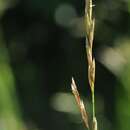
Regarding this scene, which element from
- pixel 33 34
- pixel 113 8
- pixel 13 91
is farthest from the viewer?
pixel 33 34

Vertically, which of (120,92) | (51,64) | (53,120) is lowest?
(53,120)

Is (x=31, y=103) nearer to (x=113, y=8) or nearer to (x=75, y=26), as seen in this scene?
(x=75, y=26)

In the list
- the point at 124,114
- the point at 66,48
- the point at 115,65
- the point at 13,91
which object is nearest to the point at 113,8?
the point at 66,48

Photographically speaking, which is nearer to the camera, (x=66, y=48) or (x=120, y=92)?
(x=120, y=92)

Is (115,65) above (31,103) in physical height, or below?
above

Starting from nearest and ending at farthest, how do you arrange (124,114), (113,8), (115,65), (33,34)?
(124,114), (115,65), (113,8), (33,34)

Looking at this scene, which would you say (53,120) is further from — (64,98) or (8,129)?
(8,129)
